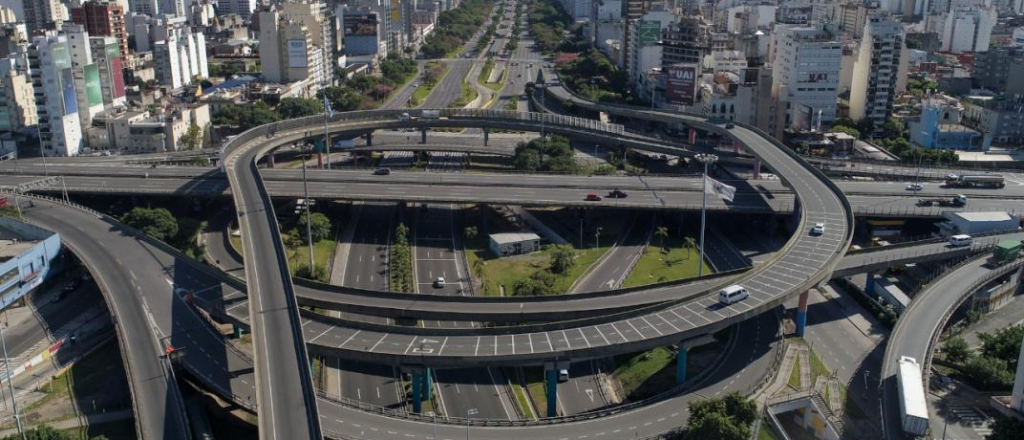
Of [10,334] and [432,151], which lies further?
[432,151]

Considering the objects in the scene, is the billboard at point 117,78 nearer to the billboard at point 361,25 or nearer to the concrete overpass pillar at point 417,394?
the billboard at point 361,25

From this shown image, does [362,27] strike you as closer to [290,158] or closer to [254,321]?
[290,158]

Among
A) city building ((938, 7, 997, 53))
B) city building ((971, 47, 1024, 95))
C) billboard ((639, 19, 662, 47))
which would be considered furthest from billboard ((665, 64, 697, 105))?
city building ((938, 7, 997, 53))

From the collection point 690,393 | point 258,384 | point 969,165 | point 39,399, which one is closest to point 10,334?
point 39,399

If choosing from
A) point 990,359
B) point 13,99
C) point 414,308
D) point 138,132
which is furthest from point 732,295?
point 13,99

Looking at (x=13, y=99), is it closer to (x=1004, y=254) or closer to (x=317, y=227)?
(x=317, y=227)

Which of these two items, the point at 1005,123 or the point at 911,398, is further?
the point at 1005,123
